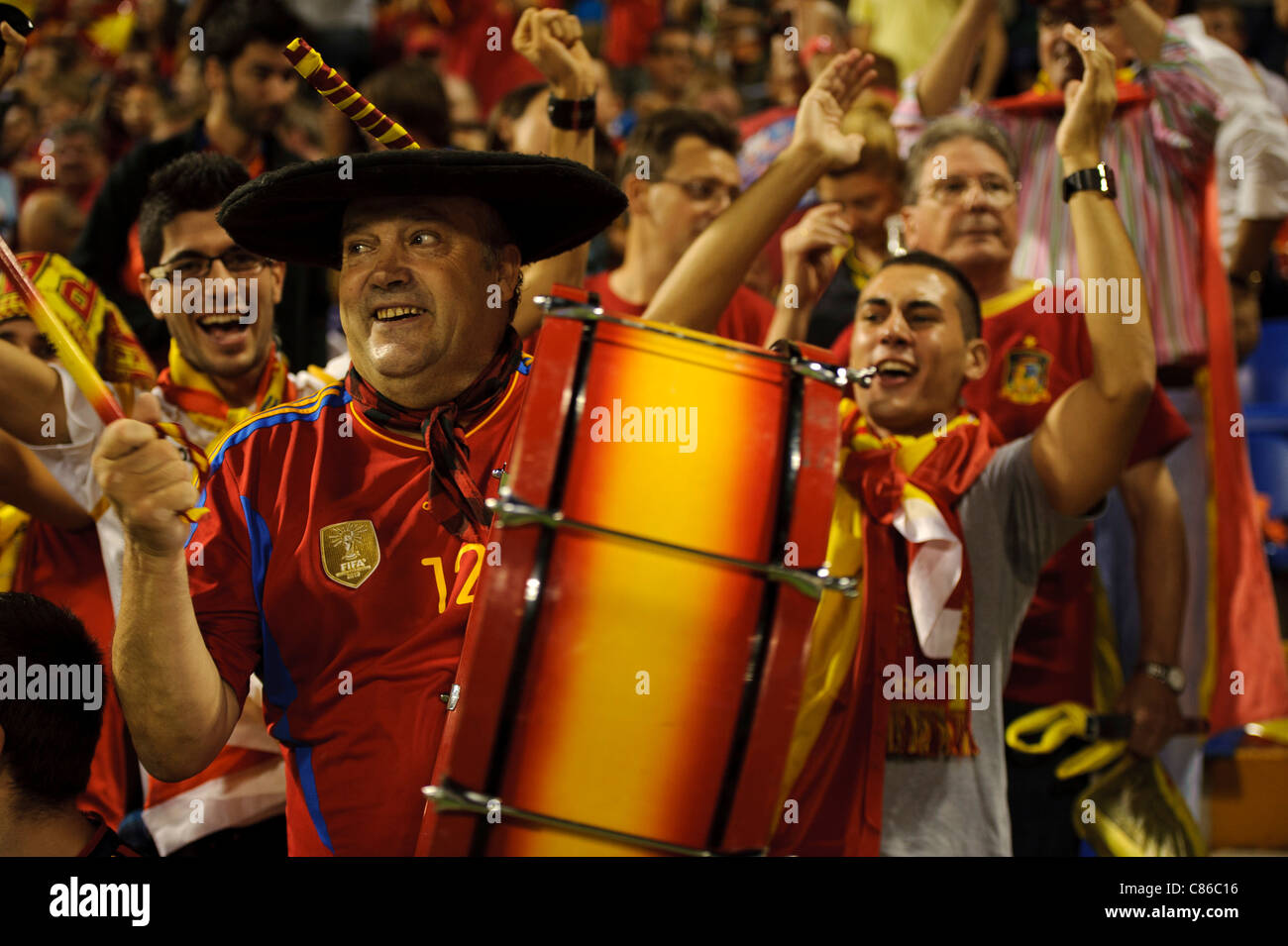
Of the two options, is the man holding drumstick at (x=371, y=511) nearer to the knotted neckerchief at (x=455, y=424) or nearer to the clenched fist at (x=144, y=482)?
the knotted neckerchief at (x=455, y=424)

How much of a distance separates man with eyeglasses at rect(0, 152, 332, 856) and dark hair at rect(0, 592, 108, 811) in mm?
586

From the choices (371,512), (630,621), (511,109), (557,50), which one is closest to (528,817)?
(630,621)

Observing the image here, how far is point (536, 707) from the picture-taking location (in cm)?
183

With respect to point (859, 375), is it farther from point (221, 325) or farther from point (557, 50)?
point (221, 325)

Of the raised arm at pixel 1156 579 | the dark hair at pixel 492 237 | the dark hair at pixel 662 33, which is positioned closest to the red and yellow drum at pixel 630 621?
the dark hair at pixel 492 237

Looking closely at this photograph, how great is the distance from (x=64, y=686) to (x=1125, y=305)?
2.08 metres

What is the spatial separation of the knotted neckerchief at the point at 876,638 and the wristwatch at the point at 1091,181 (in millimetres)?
590

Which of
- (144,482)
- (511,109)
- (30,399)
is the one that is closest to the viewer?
(144,482)

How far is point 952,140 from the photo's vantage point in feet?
12.4

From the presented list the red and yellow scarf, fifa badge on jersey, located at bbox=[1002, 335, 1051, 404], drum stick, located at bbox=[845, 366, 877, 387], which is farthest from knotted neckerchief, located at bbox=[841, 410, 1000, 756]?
the red and yellow scarf

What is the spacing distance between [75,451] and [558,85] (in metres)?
1.30

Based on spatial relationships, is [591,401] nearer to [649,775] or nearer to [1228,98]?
[649,775]

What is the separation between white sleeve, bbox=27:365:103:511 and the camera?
2883 mm

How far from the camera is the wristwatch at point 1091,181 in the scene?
2.89 metres
